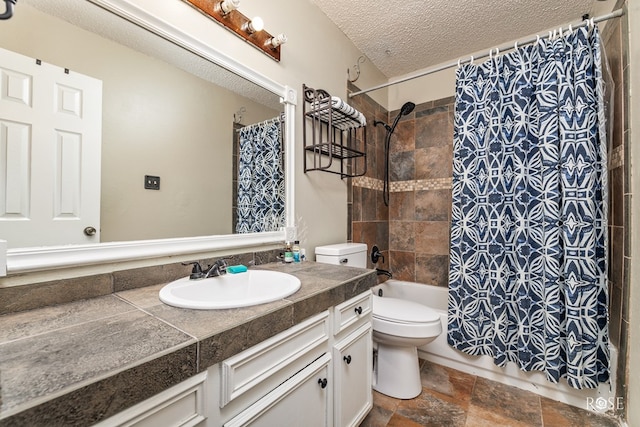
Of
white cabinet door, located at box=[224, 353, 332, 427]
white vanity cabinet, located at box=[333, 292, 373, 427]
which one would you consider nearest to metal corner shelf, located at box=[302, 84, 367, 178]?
white vanity cabinet, located at box=[333, 292, 373, 427]

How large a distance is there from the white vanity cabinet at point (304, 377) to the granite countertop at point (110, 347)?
7 cm

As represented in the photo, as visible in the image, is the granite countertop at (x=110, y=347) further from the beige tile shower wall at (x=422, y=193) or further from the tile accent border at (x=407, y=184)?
the beige tile shower wall at (x=422, y=193)

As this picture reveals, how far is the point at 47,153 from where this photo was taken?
83cm

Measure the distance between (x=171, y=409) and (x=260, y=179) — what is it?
1.09 metres

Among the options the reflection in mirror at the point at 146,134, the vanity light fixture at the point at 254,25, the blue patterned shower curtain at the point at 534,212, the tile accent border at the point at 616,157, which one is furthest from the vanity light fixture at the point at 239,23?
the tile accent border at the point at 616,157

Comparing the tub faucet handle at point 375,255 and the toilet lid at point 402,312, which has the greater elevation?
the tub faucet handle at point 375,255

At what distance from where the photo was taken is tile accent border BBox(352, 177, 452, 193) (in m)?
2.35

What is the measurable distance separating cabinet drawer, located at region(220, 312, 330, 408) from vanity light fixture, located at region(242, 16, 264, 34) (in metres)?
1.35

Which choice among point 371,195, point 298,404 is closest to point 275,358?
point 298,404

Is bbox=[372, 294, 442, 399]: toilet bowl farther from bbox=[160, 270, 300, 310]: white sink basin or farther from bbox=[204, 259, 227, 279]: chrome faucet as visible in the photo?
bbox=[204, 259, 227, 279]: chrome faucet

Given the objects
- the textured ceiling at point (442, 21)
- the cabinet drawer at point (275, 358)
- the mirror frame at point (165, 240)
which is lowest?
the cabinet drawer at point (275, 358)

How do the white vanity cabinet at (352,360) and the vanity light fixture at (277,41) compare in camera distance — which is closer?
the white vanity cabinet at (352,360)

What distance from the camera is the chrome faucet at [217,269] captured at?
1106 millimetres

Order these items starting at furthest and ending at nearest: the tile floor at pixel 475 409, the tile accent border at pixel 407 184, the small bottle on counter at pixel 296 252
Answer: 1. the tile accent border at pixel 407 184
2. the small bottle on counter at pixel 296 252
3. the tile floor at pixel 475 409
